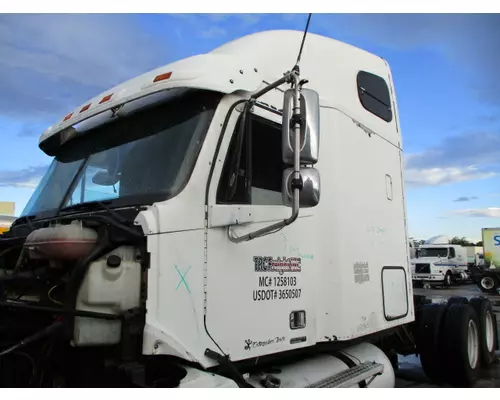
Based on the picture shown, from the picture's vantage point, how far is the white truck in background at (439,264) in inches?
1023

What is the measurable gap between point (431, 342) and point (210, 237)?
372 centimetres

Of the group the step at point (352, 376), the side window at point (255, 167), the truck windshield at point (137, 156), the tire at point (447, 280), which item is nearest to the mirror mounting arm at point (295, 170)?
the side window at point (255, 167)

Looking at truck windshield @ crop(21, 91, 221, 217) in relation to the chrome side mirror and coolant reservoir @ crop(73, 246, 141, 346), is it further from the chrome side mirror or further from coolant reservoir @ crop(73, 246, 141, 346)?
the chrome side mirror

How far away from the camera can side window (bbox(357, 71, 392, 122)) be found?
451 centimetres

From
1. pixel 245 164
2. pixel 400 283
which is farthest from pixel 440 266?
pixel 245 164

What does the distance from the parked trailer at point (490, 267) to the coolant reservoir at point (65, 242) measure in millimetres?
23963

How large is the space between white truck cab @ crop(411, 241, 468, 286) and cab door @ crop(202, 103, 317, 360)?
23377mm

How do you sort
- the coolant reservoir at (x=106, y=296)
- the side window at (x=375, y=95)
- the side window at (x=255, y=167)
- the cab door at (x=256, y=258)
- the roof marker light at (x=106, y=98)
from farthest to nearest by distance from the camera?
the side window at (x=375, y=95) < the roof marker light at (x=106, y=98) < the side window at (x=255, y=167) < the cab door at (x=256, y=258) < the coolant reservoir at (x=106, y=296)

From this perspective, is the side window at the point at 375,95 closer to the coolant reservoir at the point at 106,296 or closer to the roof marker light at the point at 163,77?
the roof marker light at the point at 163,77

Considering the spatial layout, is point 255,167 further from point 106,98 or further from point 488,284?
point 488,284

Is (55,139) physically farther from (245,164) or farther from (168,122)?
(245,164)

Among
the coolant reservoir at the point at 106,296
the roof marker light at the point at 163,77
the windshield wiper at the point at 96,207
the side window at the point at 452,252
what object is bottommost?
the coolant reservoir at the point at 106,296

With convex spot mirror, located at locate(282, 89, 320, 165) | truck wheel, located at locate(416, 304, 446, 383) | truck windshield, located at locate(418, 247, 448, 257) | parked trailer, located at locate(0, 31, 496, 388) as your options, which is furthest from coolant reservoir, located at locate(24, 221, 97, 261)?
truck windshield, located at locate(418, 247, 448, 257)

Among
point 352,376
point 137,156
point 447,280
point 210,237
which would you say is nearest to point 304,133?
point 210,237
